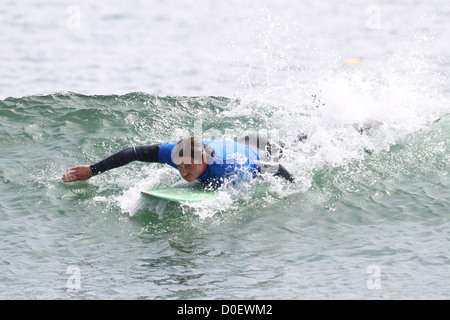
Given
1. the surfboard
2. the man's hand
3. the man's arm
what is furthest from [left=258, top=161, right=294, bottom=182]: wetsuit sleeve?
the man's hand

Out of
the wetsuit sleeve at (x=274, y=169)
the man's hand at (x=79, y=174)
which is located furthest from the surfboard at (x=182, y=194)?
the man's hand at (x=79, y=174)

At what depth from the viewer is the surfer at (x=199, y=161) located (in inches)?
320

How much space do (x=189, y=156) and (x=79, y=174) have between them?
1536 mm

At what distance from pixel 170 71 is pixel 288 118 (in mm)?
4967

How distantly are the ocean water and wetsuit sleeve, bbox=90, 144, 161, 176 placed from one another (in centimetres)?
49

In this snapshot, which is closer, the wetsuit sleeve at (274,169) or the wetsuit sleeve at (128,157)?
the wetsuit sleeve at (128,157)

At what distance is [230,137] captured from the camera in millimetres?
11328

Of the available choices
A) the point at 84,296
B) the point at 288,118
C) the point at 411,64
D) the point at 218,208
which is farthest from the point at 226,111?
the point at 84,296

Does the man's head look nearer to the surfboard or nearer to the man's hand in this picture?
the surfboard

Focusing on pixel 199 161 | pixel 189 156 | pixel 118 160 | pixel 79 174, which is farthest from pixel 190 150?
pixel 79 174

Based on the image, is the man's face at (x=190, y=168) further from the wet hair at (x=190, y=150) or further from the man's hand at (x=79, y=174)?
the man's hand at (x=79, y=174)

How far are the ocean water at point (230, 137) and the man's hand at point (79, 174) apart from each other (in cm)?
34

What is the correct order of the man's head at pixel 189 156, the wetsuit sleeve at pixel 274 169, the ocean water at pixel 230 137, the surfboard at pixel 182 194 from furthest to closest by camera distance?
the wetsuit sleeve at pixel 274 169 → the surfboard at pixel 182 194 → the man's head at pixel 189 156 → the ocean water at pixel 230 137

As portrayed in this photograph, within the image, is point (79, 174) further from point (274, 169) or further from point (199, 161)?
point (274, 169)
